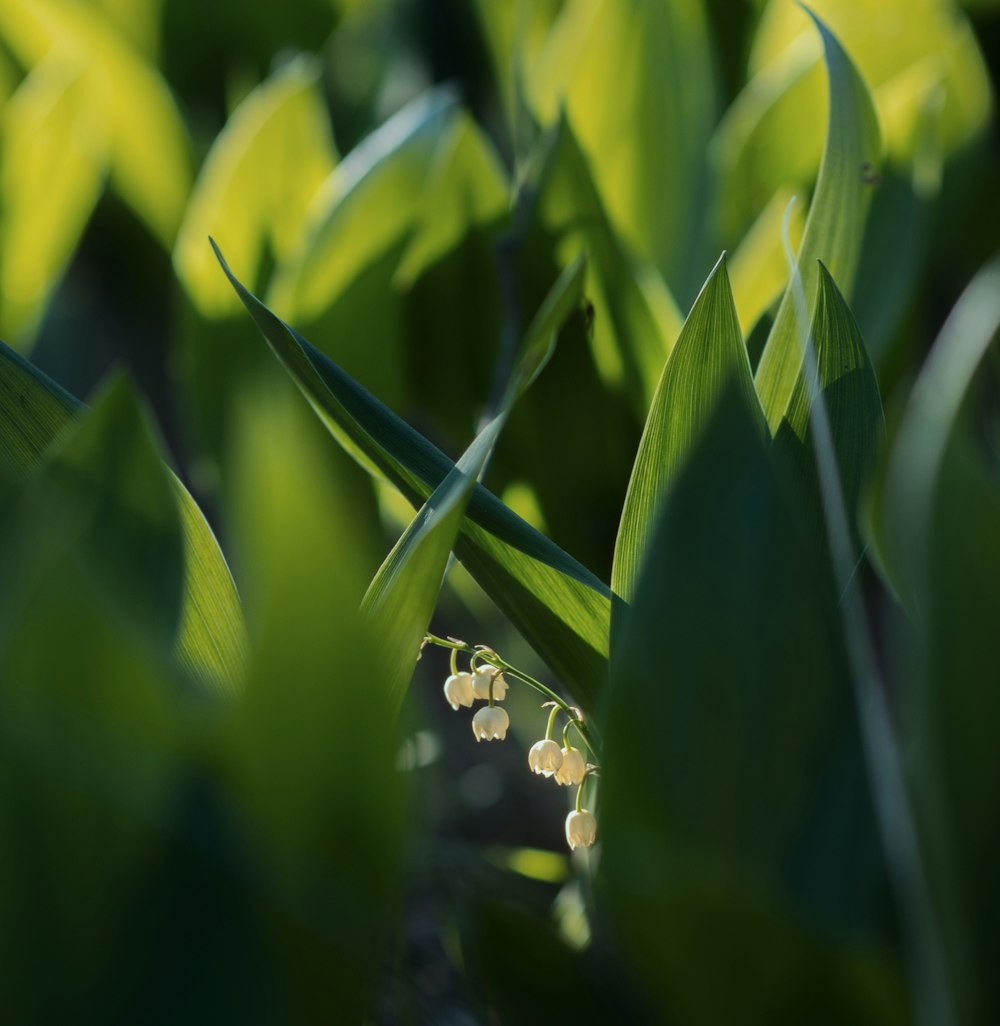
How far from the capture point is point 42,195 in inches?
28.3

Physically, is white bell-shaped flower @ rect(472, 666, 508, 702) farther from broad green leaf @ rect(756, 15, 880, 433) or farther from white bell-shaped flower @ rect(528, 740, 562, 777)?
broad green leaf @ rect(756, 15, 880, 433)

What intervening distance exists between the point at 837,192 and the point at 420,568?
0.26m

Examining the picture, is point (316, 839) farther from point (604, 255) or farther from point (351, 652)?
point (604, 255)

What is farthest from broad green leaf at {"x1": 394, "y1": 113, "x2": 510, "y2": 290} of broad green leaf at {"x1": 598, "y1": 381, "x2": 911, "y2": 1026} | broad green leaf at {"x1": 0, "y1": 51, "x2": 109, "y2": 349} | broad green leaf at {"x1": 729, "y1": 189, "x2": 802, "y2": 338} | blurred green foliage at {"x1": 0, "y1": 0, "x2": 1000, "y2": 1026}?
broad green leaf at {"x1": 598, "y1": 381, "x2": 911, "y2": 1026}

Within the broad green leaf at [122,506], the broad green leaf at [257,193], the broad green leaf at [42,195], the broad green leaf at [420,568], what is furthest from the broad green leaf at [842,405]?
the broad green leaf at [42,195]

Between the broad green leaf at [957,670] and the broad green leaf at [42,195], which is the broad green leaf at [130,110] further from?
the broad green leaf at [957,670]

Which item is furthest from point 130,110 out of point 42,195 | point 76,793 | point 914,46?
point 76,793

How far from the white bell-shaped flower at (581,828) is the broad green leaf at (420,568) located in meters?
0.09

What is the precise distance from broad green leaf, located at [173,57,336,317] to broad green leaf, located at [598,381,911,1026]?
451mm

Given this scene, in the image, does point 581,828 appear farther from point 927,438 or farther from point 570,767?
point 927,438

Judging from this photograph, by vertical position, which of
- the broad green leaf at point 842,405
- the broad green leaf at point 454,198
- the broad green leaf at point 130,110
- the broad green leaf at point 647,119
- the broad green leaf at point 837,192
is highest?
the broad green leaf at point 130,110

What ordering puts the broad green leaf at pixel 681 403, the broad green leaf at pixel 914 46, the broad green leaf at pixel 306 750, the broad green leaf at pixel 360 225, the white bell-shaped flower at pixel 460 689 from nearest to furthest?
the broad green leaf at pixel 306 750
the broad green leaf at pixel 681 403
the white bell-shaped flower at pixel 460 689
the broad green leaf at pixel 360 225
the broad green leaf at pixel 914 46

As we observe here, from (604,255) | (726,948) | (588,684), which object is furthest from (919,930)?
(604,255)

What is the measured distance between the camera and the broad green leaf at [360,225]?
2.00 feet
